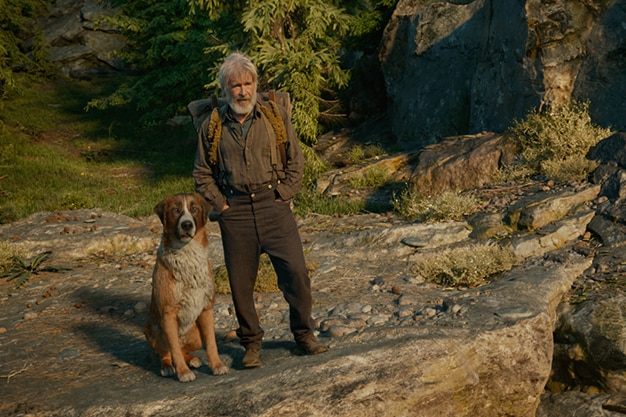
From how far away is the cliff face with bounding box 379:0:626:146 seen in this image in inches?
496

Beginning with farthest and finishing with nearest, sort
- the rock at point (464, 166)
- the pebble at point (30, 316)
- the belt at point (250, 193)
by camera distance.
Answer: the rock at point (464, 166), the pebble at point (30, 316), the belt at point (250, 193)

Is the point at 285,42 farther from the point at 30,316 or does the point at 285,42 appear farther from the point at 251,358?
the point at 251,358

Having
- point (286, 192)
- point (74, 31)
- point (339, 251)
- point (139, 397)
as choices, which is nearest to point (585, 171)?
point (339, 251)

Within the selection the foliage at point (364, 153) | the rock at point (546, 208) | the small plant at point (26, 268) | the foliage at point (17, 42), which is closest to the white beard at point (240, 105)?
the rock at point (546, 208)

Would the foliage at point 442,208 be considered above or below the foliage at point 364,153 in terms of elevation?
below

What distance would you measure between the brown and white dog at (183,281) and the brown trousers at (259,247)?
228 millimetres

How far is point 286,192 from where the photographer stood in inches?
221

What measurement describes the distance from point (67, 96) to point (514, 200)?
30.3 m

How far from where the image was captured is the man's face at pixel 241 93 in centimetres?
530

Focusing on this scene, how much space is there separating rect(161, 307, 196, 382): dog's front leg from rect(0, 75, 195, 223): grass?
32.7ft

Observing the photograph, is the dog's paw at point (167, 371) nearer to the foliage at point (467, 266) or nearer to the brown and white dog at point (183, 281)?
the brown and white dog at point (183, 281)

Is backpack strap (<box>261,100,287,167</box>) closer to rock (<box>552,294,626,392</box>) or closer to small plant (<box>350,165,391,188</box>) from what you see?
rock (<box>552,294,626,392</box>)

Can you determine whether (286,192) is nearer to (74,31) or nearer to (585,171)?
(585,171)

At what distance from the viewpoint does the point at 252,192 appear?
18.3ft
